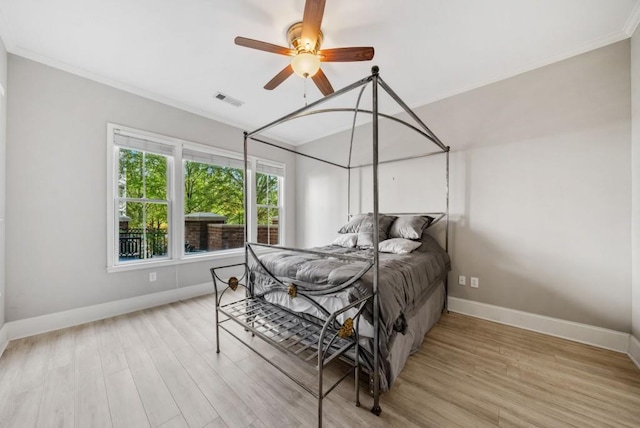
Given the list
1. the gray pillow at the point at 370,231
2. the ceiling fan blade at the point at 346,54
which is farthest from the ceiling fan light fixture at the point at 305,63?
the gray pillow at the point at 370,231

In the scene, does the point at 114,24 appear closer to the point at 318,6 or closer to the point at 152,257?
the point at 318,6

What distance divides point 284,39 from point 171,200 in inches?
100

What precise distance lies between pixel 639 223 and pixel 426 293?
5.66 feet

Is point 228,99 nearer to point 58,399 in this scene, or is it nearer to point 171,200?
point 171,200

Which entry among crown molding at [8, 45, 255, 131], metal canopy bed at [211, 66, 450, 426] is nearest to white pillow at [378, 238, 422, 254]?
metal canopy bed at [211, 66, 450, 426]

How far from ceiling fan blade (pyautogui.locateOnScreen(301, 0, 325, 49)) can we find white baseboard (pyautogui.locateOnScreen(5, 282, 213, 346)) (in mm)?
3382

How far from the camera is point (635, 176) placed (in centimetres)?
191

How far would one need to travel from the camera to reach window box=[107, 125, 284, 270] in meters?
2.87

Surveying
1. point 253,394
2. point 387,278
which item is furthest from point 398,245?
point 253,394

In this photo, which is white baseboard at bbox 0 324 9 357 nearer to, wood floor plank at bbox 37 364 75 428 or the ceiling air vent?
wood floor plank at bbox 37 364 75 428

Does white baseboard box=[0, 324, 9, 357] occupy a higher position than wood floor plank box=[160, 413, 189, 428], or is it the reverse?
white baseboard box=[0, 324, 9, 357]

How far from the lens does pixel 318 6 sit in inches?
58.4

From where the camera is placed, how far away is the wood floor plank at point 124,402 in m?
1.33

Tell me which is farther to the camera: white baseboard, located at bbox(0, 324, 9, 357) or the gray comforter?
white baseboard, located at bbox(0, 324, 9, 357)
